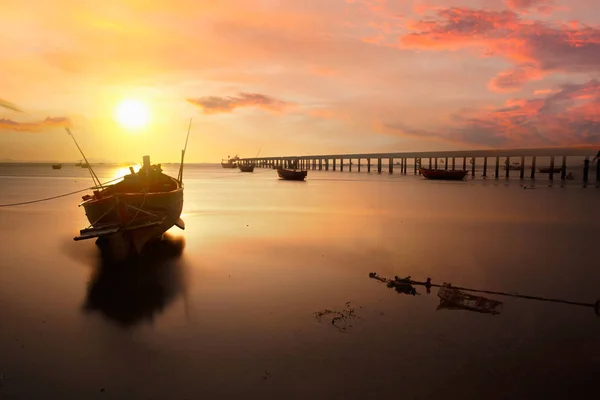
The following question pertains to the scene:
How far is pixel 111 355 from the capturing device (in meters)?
6.00

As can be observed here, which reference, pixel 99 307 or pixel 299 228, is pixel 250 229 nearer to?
pixel 299 228

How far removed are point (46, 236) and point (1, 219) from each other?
8091 mm

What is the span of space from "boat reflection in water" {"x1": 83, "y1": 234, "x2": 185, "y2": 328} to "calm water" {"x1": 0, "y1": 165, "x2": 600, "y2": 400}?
0.05 metres

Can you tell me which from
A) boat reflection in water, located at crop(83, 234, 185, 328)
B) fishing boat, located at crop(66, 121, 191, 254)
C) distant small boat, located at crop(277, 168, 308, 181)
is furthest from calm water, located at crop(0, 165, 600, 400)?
distant small boat, located at crop(277, 168, 308, 181)

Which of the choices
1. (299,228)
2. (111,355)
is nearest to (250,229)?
(299,228)

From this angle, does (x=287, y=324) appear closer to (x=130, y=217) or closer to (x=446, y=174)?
(x=130, y=217)

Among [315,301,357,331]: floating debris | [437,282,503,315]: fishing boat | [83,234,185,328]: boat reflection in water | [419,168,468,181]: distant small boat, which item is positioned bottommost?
[83,234,185,328]: boat reflection in water

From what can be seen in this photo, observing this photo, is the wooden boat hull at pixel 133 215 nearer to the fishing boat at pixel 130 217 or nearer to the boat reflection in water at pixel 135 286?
the fishing boat at pixel 130 217

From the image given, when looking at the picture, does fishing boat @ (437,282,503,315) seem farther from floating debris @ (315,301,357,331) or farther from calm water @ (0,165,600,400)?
floating debris @ (315,301,357,331)

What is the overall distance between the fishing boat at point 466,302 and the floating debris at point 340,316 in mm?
1942

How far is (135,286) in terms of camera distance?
941 centimetres

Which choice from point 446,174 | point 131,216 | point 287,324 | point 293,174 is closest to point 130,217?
point 131,216

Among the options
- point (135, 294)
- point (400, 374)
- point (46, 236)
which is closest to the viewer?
point (400, 374)

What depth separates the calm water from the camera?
5.20m
